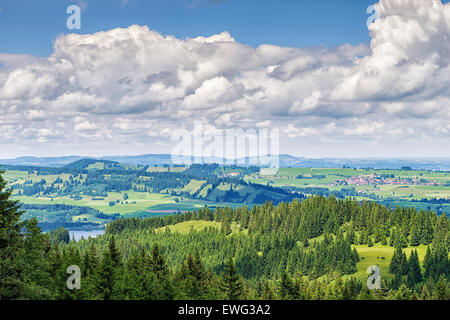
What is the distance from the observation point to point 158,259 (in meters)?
107

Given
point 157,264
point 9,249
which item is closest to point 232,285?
point 157,264

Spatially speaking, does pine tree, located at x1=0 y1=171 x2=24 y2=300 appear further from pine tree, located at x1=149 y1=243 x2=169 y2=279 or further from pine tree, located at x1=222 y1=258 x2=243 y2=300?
pine tree, located at x1=222 y1=258 x2=243 y2=300

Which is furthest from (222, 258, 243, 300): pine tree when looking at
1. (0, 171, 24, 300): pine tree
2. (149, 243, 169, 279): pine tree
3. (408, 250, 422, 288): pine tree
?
(408, 250, 422, 288): pine tree

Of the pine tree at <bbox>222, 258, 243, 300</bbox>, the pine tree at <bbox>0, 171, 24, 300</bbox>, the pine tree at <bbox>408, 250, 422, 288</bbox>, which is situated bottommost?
the pine tree at <bbox>408, 250, 422, 288</bbox>

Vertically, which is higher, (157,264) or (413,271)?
(157,264)

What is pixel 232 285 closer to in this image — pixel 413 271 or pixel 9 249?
pixel 9 249

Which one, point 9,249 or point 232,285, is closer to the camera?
point 9,249

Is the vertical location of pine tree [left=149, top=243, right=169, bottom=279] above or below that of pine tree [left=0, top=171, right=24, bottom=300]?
below

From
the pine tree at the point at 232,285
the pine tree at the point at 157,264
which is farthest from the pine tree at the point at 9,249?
the pine tree at the point at 232,285

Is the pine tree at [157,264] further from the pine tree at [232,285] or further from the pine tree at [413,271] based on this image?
the pine tree at [413,271]

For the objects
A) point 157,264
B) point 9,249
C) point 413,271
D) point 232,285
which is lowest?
point 413,271
